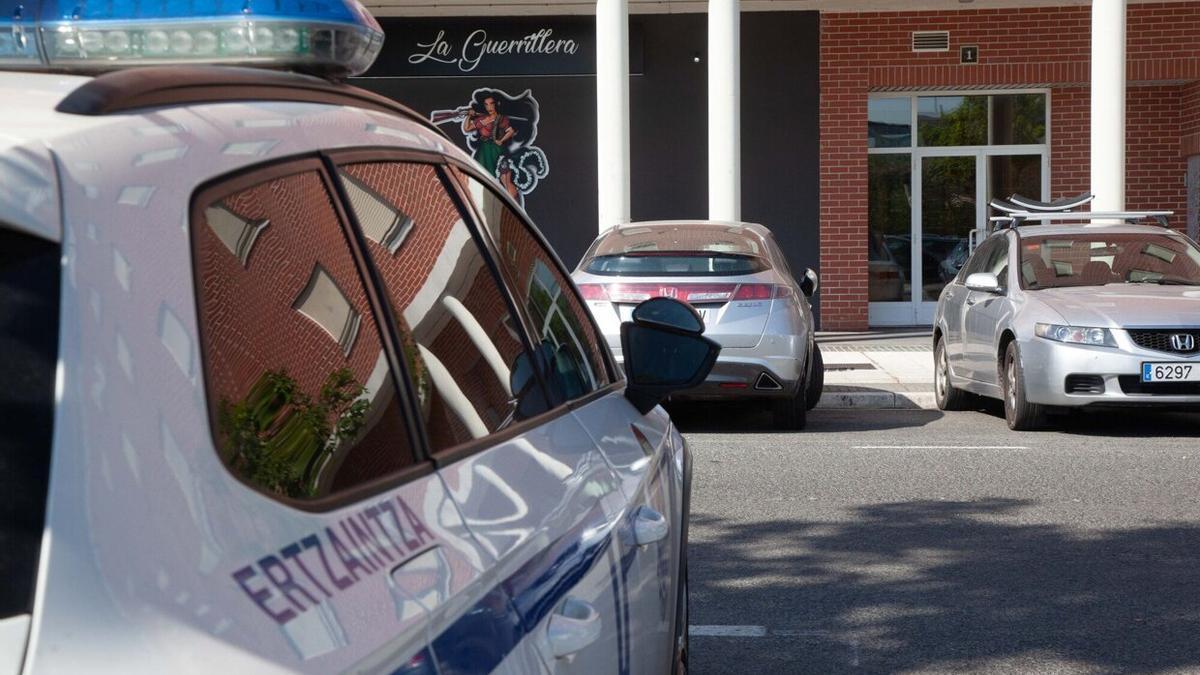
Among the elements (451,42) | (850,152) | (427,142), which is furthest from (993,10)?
(427,142)

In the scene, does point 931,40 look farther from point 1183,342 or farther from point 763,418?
point 1183,342

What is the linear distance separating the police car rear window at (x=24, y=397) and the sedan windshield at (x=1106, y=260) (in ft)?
35.3

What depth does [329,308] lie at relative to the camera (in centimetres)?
186

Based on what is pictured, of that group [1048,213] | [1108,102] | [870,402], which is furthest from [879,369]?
[1108,102]

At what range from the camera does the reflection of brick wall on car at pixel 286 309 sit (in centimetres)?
155

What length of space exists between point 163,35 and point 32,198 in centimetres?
76

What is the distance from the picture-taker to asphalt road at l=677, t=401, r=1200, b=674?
17.3 ft

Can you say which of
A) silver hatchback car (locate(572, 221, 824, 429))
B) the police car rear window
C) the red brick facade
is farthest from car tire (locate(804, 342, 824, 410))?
the police car rear window

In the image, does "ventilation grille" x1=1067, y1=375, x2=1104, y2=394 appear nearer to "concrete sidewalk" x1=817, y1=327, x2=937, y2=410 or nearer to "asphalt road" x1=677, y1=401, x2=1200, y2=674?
"asphalt road" x1=677, y1=401, x2=1200, y2=674

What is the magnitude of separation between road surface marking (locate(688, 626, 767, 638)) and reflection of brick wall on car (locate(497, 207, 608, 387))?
2.17m

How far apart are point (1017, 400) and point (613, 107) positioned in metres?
7.29

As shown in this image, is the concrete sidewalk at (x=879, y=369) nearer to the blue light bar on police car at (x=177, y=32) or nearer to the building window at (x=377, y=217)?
the building window at (x=377, y=217)

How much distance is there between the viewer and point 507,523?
199 cm

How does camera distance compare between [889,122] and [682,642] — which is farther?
[889,122]
